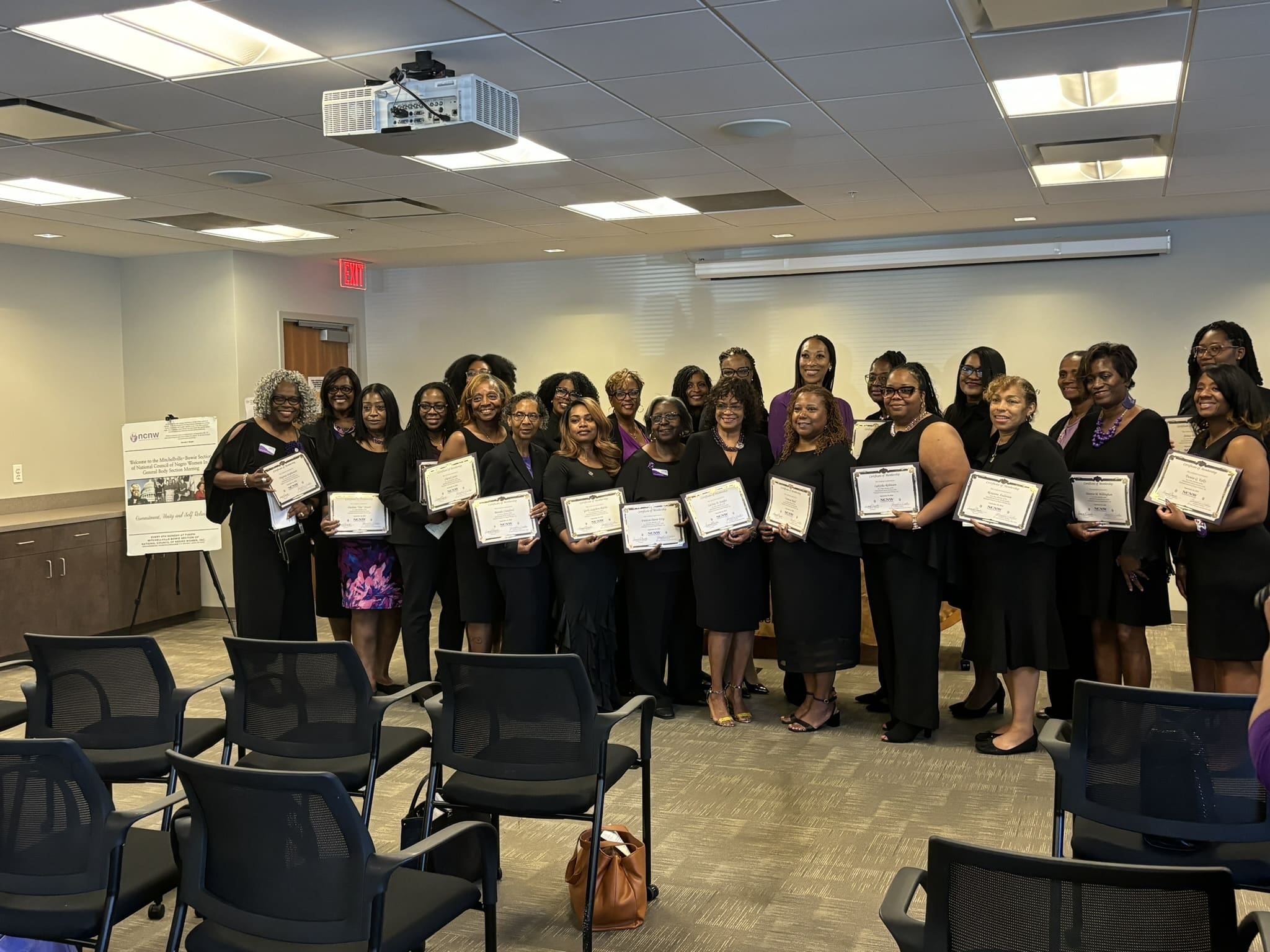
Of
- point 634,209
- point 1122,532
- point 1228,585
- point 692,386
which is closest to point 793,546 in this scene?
point 1122,532

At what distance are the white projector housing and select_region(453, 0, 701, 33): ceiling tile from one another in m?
0.35

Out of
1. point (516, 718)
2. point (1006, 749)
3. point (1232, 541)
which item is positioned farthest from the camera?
point (1006, 749)

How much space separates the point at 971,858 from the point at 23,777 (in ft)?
6.70

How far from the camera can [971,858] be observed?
189 cm

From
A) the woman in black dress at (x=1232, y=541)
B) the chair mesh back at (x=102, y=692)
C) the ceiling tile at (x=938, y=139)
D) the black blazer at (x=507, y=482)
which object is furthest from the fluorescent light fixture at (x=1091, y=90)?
the chair mesh back at (x=102, y=692)

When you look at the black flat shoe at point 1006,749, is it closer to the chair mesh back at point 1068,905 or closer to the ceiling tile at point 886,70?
the ceiling tile at point 886,70

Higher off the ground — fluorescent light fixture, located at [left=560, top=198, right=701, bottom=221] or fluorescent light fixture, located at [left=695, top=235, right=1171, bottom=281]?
fluorescent light fixture, located at [left=560, top=198, right=701, bottom=221]

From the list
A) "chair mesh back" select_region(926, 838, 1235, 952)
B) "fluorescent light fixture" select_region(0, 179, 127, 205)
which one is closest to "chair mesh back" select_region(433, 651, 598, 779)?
"chair mesh back" select_region(926, 838, 1235, 952)

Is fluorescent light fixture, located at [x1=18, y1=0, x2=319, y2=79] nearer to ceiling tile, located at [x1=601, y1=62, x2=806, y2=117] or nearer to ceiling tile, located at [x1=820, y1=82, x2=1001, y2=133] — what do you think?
ceiling tile, located at [x1=601, y1=62, x2=806, y2=117]

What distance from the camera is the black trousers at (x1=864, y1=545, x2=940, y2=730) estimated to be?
17.7 feet

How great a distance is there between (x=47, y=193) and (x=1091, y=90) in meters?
5.60

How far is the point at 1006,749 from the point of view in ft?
17.6

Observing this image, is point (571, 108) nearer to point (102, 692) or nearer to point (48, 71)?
point (48, 71)

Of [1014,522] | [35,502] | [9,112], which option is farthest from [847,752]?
[35,502]
